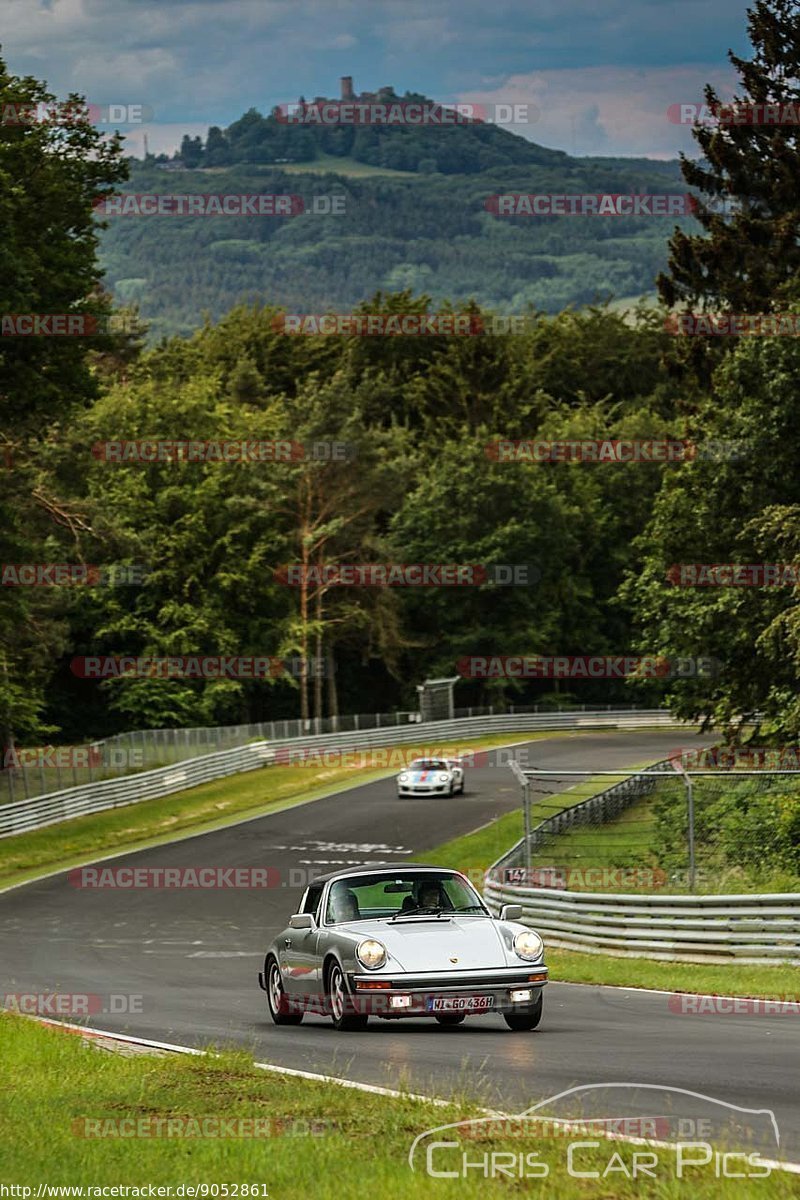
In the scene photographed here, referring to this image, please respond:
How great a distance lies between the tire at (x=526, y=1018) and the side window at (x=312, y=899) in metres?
2.29

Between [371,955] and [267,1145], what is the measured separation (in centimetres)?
577

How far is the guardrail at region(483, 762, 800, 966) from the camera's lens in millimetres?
20031

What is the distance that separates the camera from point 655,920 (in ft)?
73.9

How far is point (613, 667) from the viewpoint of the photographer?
98750 millimetres

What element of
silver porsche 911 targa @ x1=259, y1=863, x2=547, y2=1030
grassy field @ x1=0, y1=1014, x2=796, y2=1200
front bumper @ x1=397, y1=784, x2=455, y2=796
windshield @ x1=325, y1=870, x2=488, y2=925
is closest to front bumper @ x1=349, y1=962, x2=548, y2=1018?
silver porsche 911 targa @ x1=259, y1=863, x2=547, y2=1030

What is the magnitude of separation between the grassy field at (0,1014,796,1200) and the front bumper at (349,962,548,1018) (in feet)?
9.01

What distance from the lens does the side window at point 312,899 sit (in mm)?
15430
